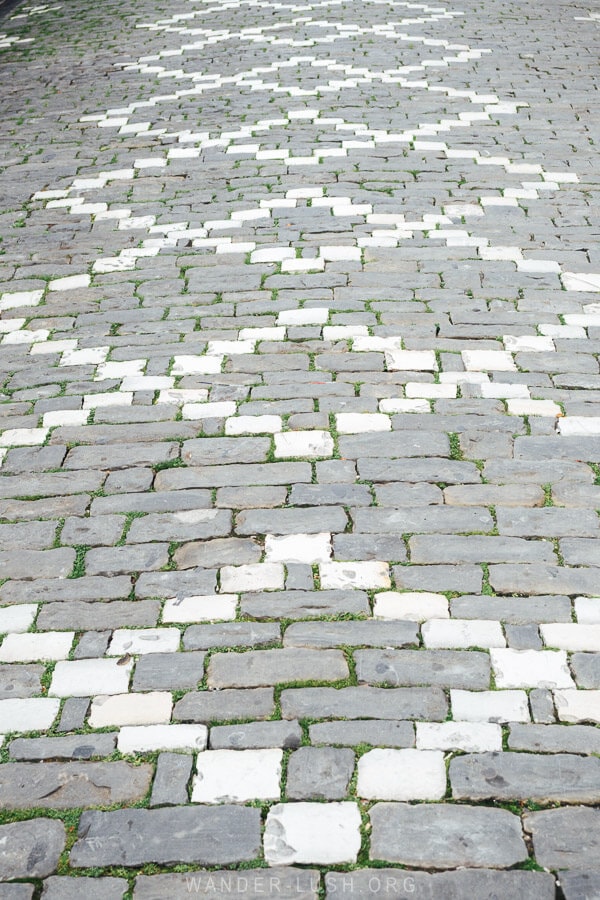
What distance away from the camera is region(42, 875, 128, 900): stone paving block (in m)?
2.75

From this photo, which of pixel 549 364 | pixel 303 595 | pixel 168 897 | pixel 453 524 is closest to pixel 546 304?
pixel 549 364

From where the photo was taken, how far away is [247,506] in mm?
4309

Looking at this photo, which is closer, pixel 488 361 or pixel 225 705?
pixel 225 705

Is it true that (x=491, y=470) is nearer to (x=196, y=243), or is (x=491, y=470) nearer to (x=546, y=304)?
(x=546, y=304)

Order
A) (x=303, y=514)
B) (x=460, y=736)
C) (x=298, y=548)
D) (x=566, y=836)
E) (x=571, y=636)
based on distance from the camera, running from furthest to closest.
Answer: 1. (x=303, y=514)
2. (x=298, y=548)
3. (x=571, y=636)
4. (x=460, y=736)
5. (x=566, y=836)

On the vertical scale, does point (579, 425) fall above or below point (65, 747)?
below

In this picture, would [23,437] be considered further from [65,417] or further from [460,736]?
[460,736]

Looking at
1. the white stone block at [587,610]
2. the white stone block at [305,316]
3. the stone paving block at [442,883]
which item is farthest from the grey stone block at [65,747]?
the white stone block at [305,316]

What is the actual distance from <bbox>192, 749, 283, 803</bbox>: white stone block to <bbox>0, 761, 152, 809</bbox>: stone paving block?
0.17 meters

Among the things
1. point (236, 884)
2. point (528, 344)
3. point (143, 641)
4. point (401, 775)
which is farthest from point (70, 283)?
point (236, 884)

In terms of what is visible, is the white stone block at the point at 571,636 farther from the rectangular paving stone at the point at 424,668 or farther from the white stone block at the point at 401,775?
the white stone block at the point at 401,775

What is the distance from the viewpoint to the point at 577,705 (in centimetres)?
329

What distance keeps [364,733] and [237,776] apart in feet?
1.40

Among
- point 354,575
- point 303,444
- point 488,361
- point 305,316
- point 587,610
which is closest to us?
point 587,610
